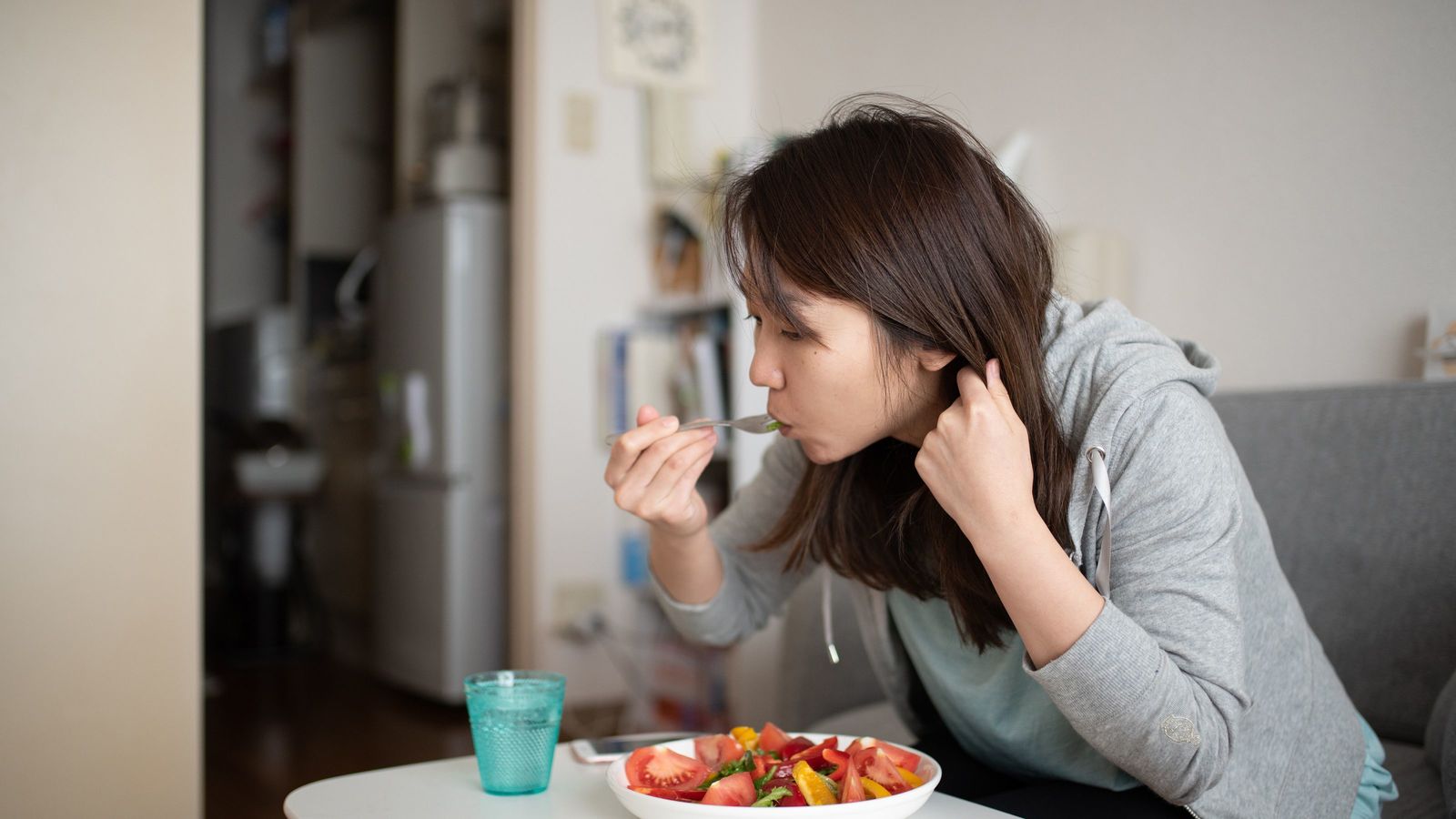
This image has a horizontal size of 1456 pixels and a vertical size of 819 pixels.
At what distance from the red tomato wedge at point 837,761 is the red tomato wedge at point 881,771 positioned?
0.04ft

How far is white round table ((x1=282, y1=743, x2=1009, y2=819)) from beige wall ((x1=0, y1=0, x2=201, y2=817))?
84 cm

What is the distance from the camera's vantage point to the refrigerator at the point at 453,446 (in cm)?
311

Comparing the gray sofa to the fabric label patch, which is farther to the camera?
the gray sofa

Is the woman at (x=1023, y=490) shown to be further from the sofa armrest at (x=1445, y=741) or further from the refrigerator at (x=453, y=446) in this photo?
the refrigerator at (x=453, y=446)

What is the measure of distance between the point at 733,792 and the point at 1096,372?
0.48m

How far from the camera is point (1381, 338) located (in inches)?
67.5

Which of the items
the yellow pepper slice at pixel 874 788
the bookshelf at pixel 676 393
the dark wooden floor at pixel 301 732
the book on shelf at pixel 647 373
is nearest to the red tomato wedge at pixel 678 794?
the yellow pepper slice at pixel 874 788

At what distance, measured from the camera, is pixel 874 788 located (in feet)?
2.49

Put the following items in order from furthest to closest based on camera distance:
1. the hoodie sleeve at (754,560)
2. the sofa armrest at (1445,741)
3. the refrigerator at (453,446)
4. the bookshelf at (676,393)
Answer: the refrigerator at (453,446) < the bookshelf at (676,393) < the hoodie sleeve at (754,560) < the sofa armrest at (1445,741)

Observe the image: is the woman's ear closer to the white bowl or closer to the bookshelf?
the white bowl

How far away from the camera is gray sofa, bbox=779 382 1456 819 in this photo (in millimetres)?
1312

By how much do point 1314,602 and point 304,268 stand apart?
159 inches

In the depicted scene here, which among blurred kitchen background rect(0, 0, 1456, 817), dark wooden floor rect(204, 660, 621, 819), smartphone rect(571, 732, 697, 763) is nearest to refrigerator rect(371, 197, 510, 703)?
blurred kitchen background rect(0, 0, 1456, 817)

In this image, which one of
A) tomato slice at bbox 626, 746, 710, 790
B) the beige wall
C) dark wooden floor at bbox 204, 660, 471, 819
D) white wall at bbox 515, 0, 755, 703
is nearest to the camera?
tomato slice at bbox 626, 746, 710, 790
